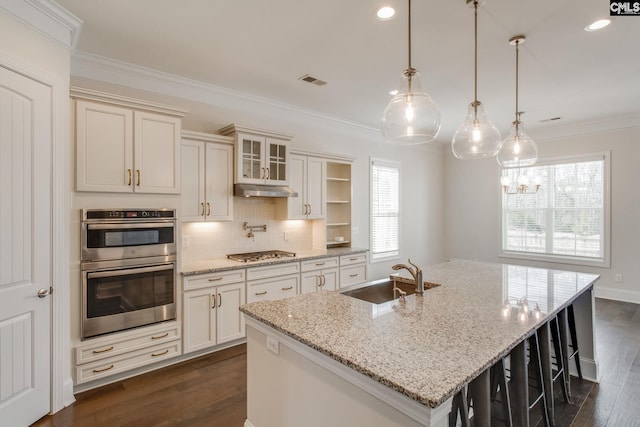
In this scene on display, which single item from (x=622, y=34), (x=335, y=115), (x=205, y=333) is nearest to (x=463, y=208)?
(x=335, y=115)

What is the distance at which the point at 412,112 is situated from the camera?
1964mm

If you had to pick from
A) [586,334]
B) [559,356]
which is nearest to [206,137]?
[559,356]

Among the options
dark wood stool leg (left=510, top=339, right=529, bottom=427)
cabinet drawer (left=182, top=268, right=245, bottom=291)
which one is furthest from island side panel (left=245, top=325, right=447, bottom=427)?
cabinet drawer (left=182, top=268, right=245, bottom=291)

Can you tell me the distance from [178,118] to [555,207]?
6.33 m

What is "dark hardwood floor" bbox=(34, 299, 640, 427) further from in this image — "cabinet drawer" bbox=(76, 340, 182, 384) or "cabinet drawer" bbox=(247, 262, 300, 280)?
"cabinet drawer" bbox=(247, 262, 300, 280)

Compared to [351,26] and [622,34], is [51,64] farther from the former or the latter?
[622,34]

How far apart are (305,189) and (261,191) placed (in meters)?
0.84

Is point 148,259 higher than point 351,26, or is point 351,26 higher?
point 351,26

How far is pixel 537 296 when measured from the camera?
2.28m

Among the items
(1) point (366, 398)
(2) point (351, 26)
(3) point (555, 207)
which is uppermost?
(2) point (351, 26)

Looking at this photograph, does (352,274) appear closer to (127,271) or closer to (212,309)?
(212,309)

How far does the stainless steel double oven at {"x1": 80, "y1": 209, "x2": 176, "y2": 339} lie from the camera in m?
2.71

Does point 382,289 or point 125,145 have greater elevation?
point 125,145

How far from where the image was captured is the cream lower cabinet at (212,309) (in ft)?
10.7
